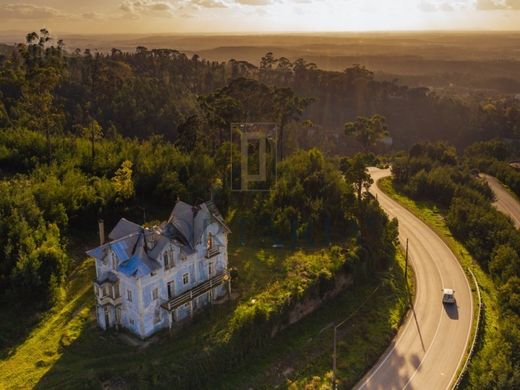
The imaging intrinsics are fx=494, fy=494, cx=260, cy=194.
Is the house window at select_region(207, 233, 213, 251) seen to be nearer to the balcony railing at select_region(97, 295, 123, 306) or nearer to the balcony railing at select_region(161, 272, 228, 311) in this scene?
the balcony railing at select_region(161, 272, 228, 311)

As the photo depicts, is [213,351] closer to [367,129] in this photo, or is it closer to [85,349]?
[85,349]

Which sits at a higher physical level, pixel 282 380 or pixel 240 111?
pixel 240 111

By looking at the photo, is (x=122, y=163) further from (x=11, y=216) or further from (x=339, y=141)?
(x=339, y=141)

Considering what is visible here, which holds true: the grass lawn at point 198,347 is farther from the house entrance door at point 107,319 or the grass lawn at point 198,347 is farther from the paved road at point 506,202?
the paved road at point 506,202

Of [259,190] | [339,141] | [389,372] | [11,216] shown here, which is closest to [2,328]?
[11,216]

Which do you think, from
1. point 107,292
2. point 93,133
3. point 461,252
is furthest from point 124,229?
point 461,252

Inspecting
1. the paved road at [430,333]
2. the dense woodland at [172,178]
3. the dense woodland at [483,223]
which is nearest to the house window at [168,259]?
the dense woodland at [172,178]
